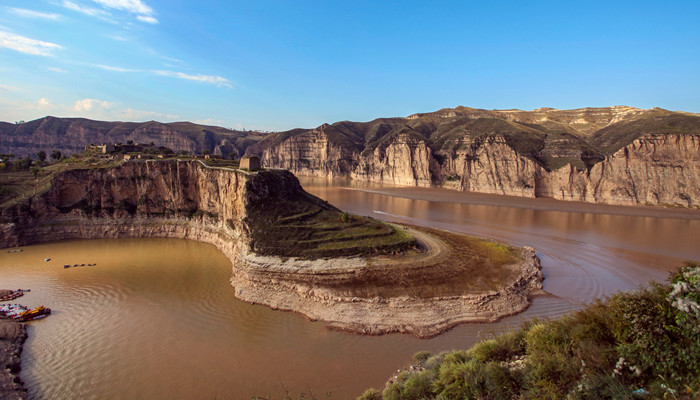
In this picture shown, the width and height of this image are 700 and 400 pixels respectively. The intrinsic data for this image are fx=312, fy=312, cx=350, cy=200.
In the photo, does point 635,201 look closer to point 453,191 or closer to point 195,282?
point 453,191

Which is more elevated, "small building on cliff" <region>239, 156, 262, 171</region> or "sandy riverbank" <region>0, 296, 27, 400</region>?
"small building on cliff" <region>239, 156, 262, 171</region>

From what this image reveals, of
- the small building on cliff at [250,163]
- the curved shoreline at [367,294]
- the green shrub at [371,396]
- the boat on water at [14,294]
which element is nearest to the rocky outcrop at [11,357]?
the boat on water at [14,294]

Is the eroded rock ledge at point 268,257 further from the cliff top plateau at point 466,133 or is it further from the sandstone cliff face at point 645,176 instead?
the sandstone cliff face at point 645,176

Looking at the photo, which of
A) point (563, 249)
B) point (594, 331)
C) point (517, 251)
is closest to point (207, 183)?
point (517, 251)

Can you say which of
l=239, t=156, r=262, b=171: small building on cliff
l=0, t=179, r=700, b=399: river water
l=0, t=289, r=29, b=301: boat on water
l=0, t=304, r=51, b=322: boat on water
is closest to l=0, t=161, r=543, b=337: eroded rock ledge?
l=0, t=179, r=700, b=399: river water

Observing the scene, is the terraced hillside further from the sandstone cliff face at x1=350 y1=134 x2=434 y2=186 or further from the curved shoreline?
the sandstone cliff face at x1=350 y1=134 x2=434 y2=186
